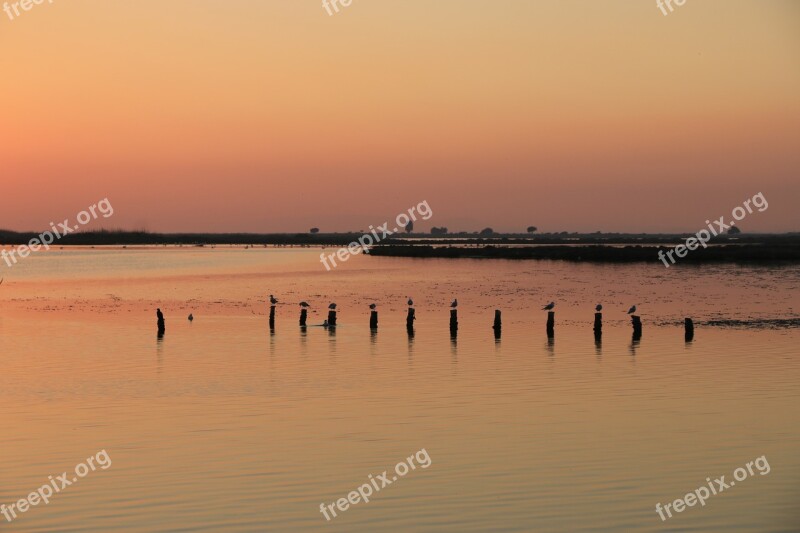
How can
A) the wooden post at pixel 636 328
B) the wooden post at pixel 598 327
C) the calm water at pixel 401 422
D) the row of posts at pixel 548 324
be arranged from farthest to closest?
1. the wooden post at pixel 598 327
2. the wooden post at pixel 636 328
3. the row of posts at pixel 548 324
4. the calm water at pixel 401 422

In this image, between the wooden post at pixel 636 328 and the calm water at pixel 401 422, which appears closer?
the calm water at pixel 401 422

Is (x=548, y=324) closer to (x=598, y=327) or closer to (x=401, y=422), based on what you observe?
(x=598, y=327)

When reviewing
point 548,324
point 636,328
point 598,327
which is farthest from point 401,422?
point 636,328

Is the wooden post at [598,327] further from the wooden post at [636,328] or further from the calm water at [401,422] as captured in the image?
the wooden post at [636,328]

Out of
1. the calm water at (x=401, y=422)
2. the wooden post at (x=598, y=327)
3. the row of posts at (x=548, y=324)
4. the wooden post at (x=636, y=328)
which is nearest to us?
the calm water at (x=401, y=422)

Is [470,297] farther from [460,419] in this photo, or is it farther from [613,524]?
[613,524]

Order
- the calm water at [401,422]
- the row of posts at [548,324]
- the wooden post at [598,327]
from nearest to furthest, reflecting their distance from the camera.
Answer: the calm water at [401,422], the row of posts at [548,324], the wooden post at [598,327]

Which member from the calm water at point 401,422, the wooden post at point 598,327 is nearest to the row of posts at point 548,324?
the wooden post at point 598,327

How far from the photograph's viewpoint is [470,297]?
6031 centimetres

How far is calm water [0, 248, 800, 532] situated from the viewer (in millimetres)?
14680

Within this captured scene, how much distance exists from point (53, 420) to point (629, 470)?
12.0 metres

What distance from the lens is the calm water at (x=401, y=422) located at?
14.7m

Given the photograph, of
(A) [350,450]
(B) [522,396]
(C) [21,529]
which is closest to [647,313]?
(B) [522,396]

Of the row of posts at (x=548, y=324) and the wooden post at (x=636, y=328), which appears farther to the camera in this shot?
the wooden post at (x=636, y=328)
